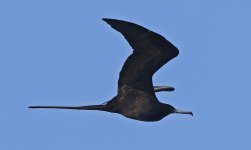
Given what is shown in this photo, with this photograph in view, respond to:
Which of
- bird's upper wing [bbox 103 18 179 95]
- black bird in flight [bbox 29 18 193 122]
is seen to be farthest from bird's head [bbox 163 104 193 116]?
bird's upper wing [bbox 103 18 179 95]

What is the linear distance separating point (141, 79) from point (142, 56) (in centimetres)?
74

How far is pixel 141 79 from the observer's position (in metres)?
25.8

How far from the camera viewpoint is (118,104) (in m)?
26.0

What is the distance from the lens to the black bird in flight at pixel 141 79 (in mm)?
24672

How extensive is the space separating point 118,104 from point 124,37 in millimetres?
2191

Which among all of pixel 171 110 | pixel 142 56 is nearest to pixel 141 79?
pixel 142 56

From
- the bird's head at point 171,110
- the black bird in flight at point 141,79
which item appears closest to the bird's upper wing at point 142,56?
the black bird in flight at point 141,79

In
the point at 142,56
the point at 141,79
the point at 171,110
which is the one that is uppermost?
the point at 142,56

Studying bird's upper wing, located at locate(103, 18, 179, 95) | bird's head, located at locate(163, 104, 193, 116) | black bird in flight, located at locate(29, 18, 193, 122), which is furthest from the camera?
bird's head, located at locate(163, 104, 193, 116)

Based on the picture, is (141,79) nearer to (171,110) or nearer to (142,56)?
(142,56)

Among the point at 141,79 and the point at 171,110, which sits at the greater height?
the point at 141,79

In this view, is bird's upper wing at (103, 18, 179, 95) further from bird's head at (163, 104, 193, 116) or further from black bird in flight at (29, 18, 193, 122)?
bird's head at (163, 104, 193, 116)

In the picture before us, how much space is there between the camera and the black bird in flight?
24672 mm

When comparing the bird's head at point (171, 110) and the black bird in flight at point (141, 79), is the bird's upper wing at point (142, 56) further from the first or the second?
the bird's head at point (171, 110)
